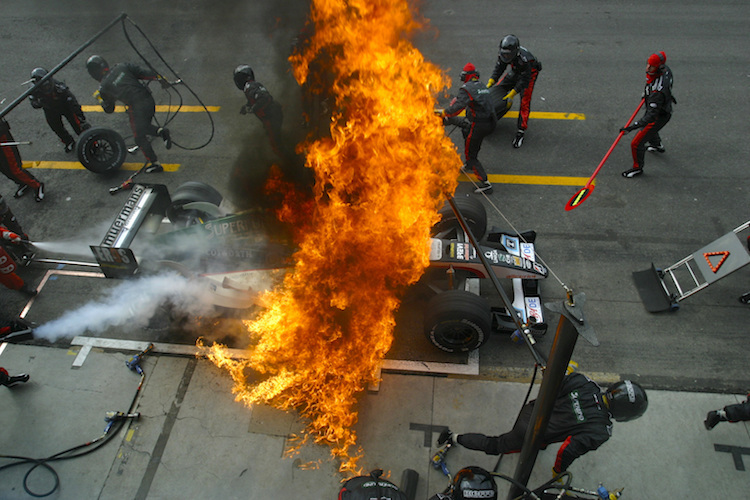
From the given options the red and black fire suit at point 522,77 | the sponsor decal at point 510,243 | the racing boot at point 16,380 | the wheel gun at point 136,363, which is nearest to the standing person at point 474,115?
the red and black fire suit at point 522,77

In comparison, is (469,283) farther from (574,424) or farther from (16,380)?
(16,380)

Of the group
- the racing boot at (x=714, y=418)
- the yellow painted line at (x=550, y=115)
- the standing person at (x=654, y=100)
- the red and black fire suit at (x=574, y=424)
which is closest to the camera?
the red and black fire suit at (x=574, y=424)

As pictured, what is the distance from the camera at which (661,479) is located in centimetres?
503

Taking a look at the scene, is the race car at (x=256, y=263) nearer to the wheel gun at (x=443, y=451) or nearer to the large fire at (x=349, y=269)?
the large fire at (x=349, y=269)

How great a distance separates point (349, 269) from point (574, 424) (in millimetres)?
2708

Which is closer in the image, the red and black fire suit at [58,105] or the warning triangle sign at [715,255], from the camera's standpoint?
the warning triangle sign at [715,255]

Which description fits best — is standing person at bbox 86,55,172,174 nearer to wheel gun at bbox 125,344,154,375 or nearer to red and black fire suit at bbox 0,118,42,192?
red and black fire suit at bbox 0,118,42,192

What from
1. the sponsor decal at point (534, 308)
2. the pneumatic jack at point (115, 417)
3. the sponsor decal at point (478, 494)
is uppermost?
the sponsor decal at point (478, 494)

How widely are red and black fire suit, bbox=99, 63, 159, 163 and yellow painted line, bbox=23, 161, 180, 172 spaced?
1.98 feet

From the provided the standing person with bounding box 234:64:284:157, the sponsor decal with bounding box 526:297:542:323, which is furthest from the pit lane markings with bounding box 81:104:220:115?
the sponsor decal with bounding box 526:297:542:323

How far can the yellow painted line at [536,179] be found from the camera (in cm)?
799

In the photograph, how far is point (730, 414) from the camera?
200 inches

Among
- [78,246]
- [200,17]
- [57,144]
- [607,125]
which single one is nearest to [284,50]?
[200,17]

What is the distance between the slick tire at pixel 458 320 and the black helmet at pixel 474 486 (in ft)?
5.40
